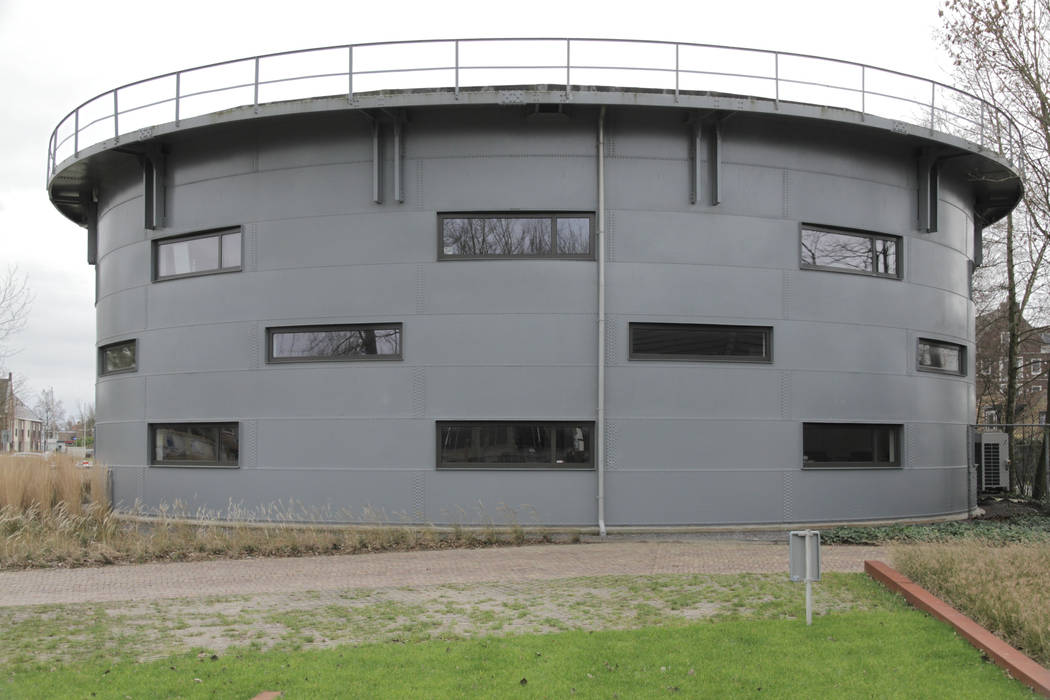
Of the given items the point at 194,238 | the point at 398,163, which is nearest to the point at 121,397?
the point at 194,238

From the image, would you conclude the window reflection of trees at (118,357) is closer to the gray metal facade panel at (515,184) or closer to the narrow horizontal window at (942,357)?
the gray metal facade panel at (515,184)

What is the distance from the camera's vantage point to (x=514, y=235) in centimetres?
1487

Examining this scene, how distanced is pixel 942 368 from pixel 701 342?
5.89 meters

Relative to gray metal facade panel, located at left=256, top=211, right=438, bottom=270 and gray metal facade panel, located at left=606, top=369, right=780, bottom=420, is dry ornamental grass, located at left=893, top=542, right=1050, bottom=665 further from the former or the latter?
gray metal facade panel, located at left=256, top=211, right=438, bottom=270

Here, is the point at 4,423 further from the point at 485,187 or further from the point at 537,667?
the point at 537,667

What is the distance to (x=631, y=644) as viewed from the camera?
7.16 meters

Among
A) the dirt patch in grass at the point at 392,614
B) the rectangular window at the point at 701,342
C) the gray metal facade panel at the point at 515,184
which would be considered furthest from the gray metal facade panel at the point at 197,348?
the dirt patch in grass at the point at 392,614

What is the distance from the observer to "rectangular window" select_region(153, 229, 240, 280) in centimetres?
1602

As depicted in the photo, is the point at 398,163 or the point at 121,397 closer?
the point at 398,163

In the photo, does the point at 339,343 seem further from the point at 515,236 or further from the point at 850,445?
the point at 850,445

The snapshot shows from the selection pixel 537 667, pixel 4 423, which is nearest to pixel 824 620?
pixel 537 667

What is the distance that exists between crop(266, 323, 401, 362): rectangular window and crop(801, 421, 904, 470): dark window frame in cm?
733

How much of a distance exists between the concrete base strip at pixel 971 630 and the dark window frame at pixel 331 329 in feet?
27.0

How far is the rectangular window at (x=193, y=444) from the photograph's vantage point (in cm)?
1571
